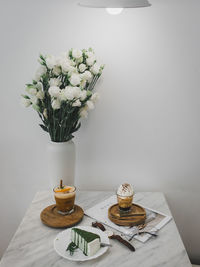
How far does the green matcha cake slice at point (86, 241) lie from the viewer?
3.24 feet

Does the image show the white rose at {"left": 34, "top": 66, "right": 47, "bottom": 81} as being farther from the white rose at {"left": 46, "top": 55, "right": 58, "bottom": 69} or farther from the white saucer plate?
the white saucer plate

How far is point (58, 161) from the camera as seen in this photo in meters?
1.35

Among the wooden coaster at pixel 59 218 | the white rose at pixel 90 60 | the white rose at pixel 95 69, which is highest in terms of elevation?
the white rose at pixel 90 60

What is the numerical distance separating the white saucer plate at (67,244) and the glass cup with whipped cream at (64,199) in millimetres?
117

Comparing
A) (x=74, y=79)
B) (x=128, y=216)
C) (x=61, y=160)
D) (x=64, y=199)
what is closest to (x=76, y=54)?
(x=74, y=79)

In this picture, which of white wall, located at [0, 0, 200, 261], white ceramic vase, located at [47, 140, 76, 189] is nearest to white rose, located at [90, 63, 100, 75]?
white wall, located at [0, 0, 200, 261]

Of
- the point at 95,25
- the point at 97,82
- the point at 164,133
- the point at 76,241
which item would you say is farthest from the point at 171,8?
the point at 76,241

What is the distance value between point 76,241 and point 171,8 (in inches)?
43.8

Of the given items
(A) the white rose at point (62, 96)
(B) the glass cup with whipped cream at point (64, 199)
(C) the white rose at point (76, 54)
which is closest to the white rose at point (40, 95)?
(A) the white rose at point (62, 96)

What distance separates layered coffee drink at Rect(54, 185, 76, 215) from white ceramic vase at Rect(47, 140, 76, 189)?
0.12 m

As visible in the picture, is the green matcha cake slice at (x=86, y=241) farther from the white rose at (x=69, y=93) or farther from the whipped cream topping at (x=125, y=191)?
the white rose at (x=69, y=93)

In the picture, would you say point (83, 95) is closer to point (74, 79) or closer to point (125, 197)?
point (74, 79)

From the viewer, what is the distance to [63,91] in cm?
120

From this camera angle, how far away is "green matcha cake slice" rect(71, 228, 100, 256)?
38.8 inches
